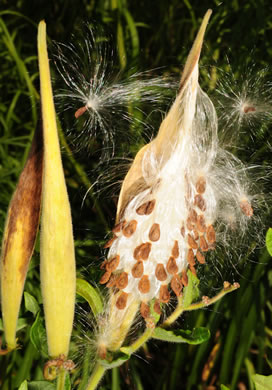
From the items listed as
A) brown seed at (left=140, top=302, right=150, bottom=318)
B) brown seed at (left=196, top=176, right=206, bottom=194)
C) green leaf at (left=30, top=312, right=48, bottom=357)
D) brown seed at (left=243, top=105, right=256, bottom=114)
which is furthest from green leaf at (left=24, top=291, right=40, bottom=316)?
brown seed at (left=243, top=105, right=256, bottom=114)

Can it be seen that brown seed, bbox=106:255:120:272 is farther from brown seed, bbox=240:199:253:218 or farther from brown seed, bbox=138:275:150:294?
brown seed, bbox=240:199:253:218

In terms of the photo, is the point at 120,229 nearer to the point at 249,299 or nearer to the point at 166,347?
the point at 249,299

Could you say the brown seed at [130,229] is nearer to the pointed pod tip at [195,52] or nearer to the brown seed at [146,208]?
the brown seed at [146,208]

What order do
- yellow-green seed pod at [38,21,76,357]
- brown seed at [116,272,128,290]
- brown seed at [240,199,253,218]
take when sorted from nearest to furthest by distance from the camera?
yellow-green seed pod at [38,21,76,357] < brown seed at [116,272,128,290] < brown seed at [240,199,253,218]

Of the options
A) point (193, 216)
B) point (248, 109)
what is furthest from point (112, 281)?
point (248, 109)

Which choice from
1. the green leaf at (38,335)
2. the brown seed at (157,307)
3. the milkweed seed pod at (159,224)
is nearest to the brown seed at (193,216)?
the milkweed seed pod at (159,224)

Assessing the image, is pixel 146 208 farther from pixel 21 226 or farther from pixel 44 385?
pixel 44 385

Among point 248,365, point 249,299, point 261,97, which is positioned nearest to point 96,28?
point 261,97
